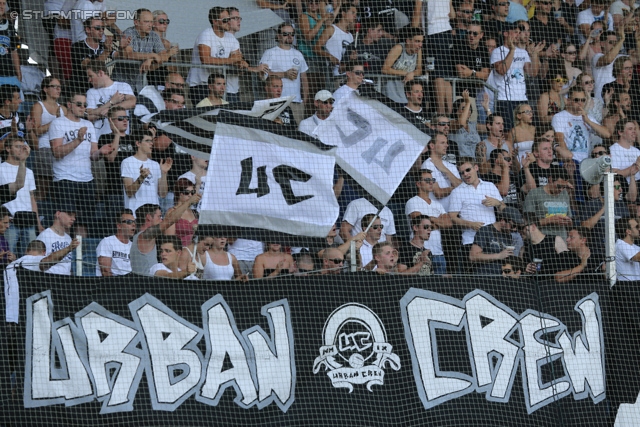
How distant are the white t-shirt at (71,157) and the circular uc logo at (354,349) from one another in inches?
107

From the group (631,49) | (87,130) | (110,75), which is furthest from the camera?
(631,49)

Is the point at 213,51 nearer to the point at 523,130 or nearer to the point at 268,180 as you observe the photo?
the point at 268,180

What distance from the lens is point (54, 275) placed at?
8.74 metres

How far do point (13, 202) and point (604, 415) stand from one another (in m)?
5.38

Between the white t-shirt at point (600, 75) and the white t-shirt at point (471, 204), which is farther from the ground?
the white t-shirt at point (600, 75)

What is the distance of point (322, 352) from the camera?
920cm

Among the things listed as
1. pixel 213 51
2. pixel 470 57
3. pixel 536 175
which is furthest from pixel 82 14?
pixel 536 175

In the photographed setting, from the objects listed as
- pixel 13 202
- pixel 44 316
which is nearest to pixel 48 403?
pixel 44 316

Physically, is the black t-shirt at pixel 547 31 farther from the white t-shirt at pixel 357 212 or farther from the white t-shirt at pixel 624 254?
the white t-shirt at pixel 357 212

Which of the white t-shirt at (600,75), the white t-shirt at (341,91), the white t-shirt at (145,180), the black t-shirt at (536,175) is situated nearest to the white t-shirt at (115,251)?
the white t-shirt at (145,180)

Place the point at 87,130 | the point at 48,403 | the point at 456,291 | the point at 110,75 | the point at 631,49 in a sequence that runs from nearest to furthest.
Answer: the point at 48,403 < the point at 456,291 < the point at 87,130 < the point at 110,75 < the point at 631,49

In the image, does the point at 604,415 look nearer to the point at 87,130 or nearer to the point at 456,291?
the point at 456,291

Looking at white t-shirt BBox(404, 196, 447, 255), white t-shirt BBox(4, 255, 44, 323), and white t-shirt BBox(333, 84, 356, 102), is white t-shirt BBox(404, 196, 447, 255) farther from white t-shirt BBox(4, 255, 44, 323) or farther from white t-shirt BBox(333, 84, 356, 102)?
white t-shirt BBox(4, 255, 44, 323)

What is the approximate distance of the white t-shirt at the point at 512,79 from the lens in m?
12.3
